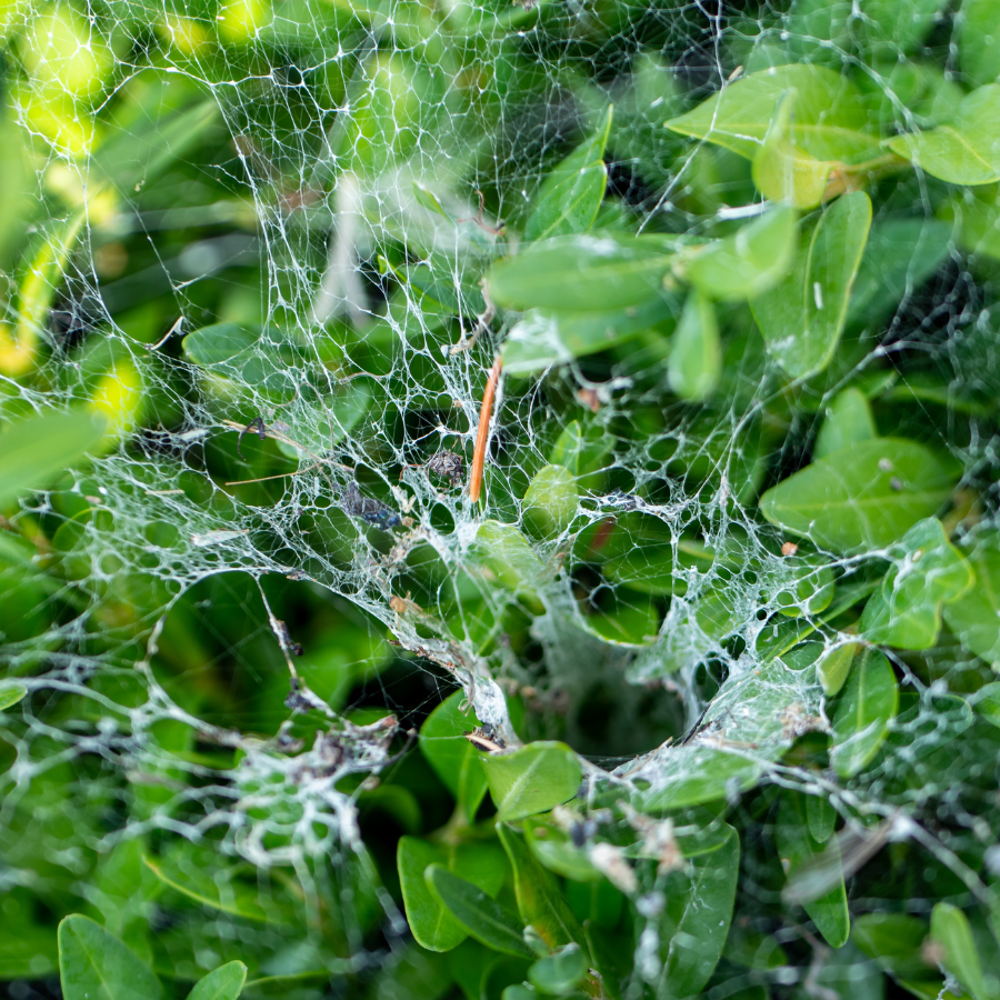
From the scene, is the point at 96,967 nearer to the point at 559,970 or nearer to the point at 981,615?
the point at 559,970

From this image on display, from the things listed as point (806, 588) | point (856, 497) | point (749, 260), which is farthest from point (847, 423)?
point (749, 260)

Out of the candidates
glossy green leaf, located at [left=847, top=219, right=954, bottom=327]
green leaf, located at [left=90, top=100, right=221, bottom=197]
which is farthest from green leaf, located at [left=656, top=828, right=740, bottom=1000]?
green leaf, located at [left=90, top=100, right=221, bottom=197]

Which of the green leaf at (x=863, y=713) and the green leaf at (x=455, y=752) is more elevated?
the green leaf at (x=863, y=713)

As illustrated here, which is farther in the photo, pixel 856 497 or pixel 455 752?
pixel 455 752

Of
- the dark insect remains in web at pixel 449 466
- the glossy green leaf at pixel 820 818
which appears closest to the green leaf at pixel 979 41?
the dark insect remains in web at pixel 449 466

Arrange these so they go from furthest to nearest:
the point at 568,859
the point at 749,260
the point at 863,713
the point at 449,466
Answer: the point at 449,466
the point at 863,713
the point at 568,859
the point at 749,260

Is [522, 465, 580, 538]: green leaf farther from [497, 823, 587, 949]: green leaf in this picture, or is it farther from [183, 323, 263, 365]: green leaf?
[183, 323, 263, 365]: green leaf

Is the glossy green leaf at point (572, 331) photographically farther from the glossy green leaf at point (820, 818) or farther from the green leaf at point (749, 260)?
the glossy green leaf at point (820, 818)
